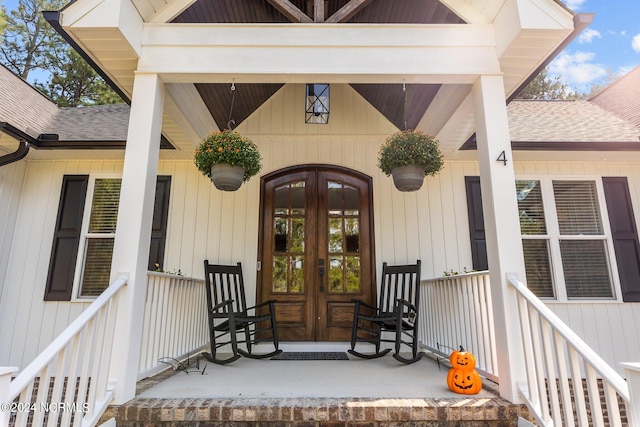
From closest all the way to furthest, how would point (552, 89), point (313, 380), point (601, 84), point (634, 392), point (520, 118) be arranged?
1. point (634, 392)
2. point (313, 380)
3. point (520, 118)
4. point (552, 89)
5. point (601, 84)

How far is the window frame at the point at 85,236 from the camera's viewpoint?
3.98 m

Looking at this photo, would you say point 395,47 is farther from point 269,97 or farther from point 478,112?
point 269,97

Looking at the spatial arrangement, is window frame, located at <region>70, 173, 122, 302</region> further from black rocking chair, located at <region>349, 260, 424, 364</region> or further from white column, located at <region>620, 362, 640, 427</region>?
white column, located at <region>620, 362, 640, 427</region>

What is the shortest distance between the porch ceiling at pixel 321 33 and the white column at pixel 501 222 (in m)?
0.28

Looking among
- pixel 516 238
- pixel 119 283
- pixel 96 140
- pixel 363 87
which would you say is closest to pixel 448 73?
pixel 516 238

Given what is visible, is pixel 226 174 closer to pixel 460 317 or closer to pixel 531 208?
pixel 460 317

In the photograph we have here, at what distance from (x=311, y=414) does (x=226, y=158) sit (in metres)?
1.93

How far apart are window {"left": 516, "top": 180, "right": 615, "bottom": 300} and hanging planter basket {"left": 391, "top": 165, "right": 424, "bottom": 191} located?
6.60 ft

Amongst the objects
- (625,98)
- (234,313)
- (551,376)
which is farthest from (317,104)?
(625,98)

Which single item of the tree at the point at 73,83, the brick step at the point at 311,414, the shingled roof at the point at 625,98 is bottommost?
the brick step at the point at 311,414

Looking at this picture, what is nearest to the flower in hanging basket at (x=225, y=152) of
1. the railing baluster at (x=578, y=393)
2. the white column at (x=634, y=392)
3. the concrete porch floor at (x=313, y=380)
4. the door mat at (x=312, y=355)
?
the concrete porch floor at (x=313, y=380)

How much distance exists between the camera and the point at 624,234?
4.06m

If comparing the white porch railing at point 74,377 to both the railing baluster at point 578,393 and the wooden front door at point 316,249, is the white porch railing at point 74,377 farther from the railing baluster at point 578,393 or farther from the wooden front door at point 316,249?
the railing baluster at point 578,393

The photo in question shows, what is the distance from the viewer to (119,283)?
2.26m
